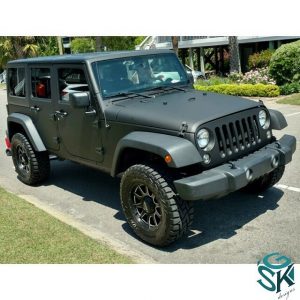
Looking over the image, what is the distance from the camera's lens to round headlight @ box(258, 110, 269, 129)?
4898 mm

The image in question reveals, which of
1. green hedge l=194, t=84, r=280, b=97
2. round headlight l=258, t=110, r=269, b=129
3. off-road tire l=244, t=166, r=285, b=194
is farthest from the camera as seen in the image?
green hedge l=194, t=84, r=280, b=97

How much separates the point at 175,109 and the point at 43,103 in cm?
237

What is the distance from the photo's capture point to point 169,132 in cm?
427

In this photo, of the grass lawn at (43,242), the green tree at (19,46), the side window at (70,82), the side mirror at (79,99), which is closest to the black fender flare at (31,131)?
the side window at (70,82)

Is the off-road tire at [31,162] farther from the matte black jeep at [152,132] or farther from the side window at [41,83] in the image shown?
the side window at [41,83]

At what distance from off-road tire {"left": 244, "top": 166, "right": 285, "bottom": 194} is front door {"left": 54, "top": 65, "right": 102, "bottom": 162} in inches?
82.0

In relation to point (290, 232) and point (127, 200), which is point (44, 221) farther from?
point (290, 232)

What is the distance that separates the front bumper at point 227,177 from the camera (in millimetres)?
3938

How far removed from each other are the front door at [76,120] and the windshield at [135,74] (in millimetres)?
216

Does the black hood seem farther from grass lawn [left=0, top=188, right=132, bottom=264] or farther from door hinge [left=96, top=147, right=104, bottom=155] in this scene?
grass lawn [left=0, top=188, right=132, bottom=264]

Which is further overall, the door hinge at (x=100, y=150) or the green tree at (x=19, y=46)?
the green tree at (x=19, y=46)

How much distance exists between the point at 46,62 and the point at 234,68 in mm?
15058

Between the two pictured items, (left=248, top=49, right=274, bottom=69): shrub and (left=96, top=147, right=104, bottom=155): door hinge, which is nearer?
(left=96, top=147, right=104, bottom=155): door hinge

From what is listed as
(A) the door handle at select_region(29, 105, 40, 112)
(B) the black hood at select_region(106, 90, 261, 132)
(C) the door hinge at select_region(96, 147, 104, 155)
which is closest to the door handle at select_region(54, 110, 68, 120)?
(A) the door handle at select_region(29, 105, 40, 112)
